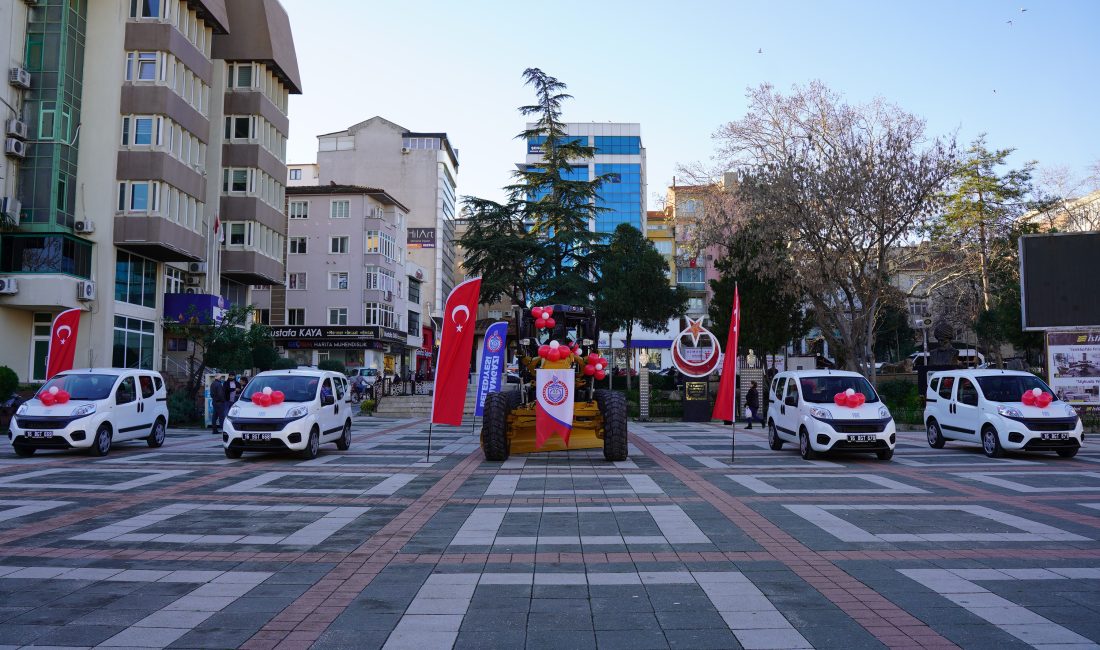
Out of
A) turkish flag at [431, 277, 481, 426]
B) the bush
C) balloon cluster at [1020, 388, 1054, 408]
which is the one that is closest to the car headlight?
turkish flag at [431, 277, 481, 426]

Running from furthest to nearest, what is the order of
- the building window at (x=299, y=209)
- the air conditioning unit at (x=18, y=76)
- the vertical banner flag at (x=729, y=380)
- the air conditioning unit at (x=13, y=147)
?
the building window at (x=299, y=209), the air conditioning unit at (x=18, y=76), the air conditioning unit at (x=13, y=147), the vertical banner flag at (x=729, y=380)

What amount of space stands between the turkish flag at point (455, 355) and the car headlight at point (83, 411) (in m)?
6.68

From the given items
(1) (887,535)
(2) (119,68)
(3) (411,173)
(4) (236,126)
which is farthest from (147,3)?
(3) (411,173)

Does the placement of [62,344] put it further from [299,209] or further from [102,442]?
[299,209]

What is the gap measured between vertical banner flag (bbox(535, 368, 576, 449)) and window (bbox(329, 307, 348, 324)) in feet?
158

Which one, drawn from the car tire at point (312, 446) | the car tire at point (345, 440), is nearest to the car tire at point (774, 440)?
the car tire at point (345, 440)

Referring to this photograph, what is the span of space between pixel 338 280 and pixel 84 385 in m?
45.2

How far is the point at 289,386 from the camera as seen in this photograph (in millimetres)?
16594

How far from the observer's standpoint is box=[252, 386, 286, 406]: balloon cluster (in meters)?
15.7

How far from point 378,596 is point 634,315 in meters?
33.5

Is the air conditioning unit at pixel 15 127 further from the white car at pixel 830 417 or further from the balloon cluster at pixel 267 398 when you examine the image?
the white car at pixel 830 417

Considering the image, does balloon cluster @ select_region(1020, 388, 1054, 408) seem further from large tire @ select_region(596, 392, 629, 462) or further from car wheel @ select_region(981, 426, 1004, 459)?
large tire @ select_region(596, 392, 629, 462)

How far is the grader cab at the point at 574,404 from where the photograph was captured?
15.1m

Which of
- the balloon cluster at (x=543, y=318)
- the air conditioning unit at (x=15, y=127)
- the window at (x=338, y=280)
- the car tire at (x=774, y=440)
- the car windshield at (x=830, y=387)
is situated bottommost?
the car tire at (x=774, y=440)
